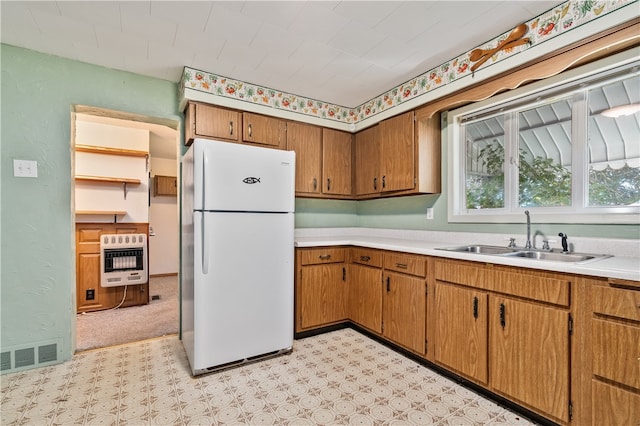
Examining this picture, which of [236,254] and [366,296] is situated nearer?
[236,254]

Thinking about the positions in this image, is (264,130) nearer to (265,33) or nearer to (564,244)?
(265,33)

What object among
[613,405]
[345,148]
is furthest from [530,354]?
[345,148]

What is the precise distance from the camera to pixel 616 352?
1.33 metres

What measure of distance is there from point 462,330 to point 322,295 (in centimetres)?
127

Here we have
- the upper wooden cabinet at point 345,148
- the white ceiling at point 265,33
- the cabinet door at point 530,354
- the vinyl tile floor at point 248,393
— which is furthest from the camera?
the upper wooden cabinet at point 345,148

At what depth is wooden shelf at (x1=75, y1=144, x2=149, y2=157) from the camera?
12.2 feet

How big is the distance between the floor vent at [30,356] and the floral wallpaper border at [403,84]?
7.23 feet

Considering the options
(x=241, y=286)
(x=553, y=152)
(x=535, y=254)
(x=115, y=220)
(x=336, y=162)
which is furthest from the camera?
(x=115, y=220)

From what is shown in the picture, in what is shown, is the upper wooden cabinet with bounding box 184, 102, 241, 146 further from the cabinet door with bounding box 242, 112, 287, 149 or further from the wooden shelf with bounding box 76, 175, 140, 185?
the wooden shelf with bounding box 76, 175, 140, 185

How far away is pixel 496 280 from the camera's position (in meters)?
1.77

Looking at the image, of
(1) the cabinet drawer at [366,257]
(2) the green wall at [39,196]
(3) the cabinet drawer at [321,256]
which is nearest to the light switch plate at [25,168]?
(2) the green wall at [39,196]

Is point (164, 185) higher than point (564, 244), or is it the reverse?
point (164, 185)

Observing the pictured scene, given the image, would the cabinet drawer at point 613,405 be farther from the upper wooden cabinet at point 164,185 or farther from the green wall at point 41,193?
the upper wooden cabinet at point 164,185

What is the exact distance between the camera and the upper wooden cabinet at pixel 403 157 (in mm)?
2730
